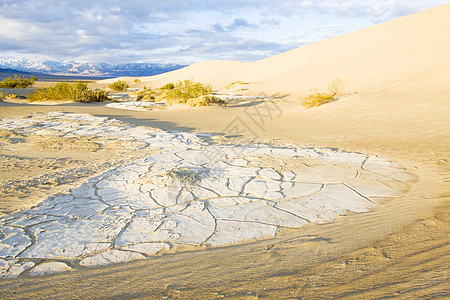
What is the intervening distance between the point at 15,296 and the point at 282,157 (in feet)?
14.3

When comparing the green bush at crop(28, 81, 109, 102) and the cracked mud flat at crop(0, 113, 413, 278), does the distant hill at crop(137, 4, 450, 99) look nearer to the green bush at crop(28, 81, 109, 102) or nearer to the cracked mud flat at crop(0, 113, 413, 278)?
the green bush at crop(28, 81, 109, 102)

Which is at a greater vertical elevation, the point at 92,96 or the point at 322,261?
the point at 92,96

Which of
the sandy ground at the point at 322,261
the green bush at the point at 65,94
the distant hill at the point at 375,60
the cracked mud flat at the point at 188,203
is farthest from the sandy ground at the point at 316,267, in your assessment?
the distant hill at the point at 375,60

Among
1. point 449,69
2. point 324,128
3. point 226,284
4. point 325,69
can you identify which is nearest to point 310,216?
point 226,284

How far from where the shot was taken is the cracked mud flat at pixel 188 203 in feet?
8.75

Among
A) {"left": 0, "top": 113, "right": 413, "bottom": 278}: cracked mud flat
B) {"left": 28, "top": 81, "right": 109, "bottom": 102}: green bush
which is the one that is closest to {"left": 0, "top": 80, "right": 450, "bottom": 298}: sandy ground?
{"left": 0, "top": 113, "right": 413, "bottom": 278}: cracked mud flat

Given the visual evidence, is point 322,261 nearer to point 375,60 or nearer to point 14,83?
point 375,60

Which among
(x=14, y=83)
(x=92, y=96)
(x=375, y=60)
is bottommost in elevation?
(x=92, y=96)

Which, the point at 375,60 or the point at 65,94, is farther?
the point at 375,60

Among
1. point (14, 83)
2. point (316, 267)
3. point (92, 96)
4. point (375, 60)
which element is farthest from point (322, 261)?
point (14, 83)

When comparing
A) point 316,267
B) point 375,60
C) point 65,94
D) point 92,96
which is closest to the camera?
point 316,267

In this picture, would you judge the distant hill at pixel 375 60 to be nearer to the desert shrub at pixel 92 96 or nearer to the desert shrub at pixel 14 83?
the desert shrub at pixel 92 96

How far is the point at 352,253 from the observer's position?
8.06 feet

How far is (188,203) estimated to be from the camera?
11.9 feet
